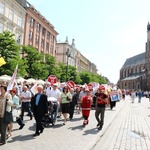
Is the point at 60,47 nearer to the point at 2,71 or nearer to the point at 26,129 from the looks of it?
the point at 2,71

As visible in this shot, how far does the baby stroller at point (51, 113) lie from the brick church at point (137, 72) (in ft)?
316

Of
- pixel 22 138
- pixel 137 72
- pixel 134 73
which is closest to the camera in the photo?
pixel 22 138

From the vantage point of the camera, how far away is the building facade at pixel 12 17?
120 feet

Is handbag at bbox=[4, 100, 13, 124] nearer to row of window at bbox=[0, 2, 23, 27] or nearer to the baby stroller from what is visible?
the baby stroller

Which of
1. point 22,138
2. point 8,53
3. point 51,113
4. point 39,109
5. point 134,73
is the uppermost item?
point 134,73

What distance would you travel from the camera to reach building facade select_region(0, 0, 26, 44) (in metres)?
36.5

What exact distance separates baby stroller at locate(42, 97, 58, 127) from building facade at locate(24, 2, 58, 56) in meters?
34.5

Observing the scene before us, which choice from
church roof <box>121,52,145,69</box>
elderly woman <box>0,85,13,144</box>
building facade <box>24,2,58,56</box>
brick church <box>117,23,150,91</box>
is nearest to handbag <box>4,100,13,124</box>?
elderly woman <box>0,85,13,144</box>

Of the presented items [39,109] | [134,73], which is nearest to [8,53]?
[39,109]

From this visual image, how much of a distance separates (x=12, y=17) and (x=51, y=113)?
31.4m

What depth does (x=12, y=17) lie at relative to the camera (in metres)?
39.7

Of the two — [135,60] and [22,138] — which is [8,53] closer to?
[22,138]

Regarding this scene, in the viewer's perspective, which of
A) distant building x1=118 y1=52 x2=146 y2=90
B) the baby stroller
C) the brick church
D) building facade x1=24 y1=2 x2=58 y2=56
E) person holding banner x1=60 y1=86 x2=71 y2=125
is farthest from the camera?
distant building x1=118 y1=52 x2=146 y2=90

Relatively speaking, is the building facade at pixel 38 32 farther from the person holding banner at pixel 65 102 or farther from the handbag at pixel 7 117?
the handbag at pixel 7 117
